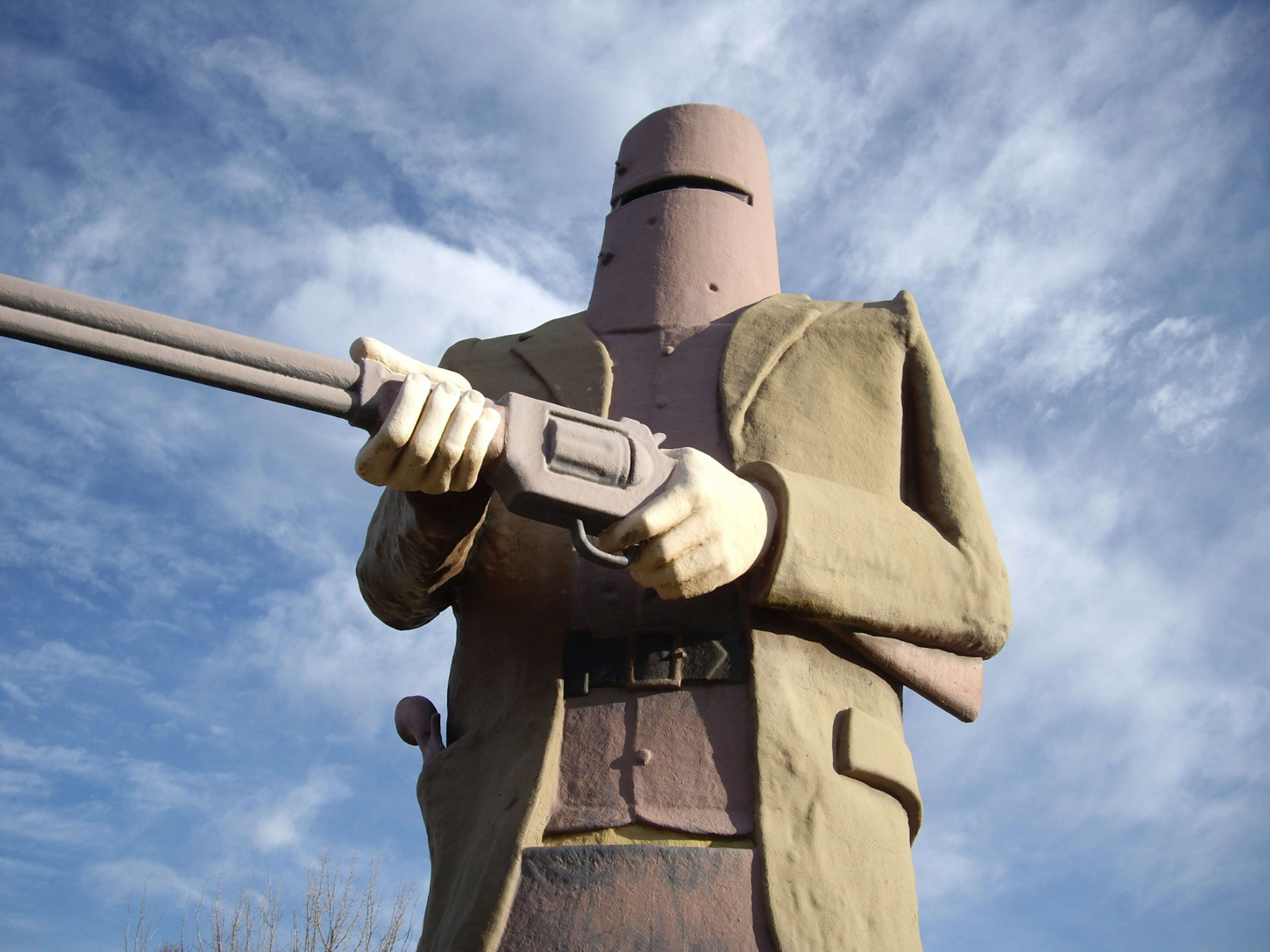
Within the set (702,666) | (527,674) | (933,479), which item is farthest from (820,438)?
(527,674)

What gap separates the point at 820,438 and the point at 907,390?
1.26 feet

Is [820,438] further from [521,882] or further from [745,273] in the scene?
[521,882]

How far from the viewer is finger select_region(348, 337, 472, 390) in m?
2.79

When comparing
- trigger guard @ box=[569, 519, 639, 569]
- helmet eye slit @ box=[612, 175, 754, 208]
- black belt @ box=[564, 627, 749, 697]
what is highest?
helmet eye slit @ box=[612, 175, 754, 208]

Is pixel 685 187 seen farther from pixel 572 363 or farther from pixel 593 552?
pixel 593 552

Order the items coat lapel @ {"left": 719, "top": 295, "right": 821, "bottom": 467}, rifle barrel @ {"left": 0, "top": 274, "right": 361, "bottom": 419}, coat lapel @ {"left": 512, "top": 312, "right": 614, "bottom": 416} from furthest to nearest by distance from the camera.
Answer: coat lapel @ {"left": 512, "top": 312, "right": 614, "bottom": 416}
coat lapel @ {"left": 719, "top": 295, "right": 821, "bottom": 467}
rifle barrel @ {"left": 0, "top": 274, "right": 361, "bottom": 419}

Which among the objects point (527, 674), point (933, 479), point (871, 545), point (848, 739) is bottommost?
point (848, 739)

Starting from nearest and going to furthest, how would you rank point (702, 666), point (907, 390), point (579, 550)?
point (579, 550) → point (702, 666) → point (907, 390)

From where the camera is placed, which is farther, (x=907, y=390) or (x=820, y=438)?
(x=907, y=390)

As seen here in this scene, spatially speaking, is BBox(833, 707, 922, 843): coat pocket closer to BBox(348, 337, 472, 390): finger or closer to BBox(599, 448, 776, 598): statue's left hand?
BBox(599, 448, 776, 598): statue's left hand

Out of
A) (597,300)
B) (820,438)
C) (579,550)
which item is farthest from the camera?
(597,300)

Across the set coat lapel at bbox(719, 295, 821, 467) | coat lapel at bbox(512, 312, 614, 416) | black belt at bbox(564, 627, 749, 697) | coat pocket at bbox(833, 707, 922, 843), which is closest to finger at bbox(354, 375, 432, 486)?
black belt at bbox(564, 627, 749, 697)

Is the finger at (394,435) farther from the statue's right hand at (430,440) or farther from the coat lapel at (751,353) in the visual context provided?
the coat lapel at (751,353)

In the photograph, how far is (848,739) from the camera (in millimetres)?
2889
